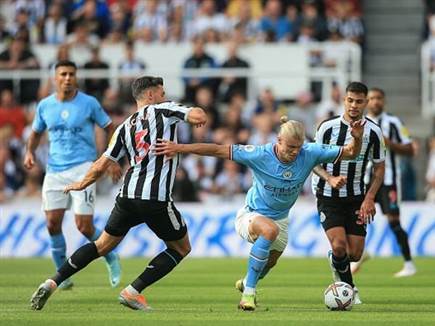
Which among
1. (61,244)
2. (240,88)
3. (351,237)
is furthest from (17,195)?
(351,237)

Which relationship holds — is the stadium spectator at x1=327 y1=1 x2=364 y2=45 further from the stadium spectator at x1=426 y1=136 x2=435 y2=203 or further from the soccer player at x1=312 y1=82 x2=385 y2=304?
the soccer player at x1=312 y1=82 x2=385 y2=304

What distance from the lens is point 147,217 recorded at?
1105 cm

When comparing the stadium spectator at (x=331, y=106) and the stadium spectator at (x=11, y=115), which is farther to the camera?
the stadium spectator at (x=11, y=115)

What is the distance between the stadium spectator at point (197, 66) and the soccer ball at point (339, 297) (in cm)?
1221

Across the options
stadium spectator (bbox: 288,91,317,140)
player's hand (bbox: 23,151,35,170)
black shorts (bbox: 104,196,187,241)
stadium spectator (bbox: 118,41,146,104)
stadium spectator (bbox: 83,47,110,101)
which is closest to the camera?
black shorts (bbox: 104,196,187,241)

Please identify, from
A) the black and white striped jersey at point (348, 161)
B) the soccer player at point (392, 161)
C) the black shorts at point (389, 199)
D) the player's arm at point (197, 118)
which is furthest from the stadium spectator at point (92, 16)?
the player's arm at point (197, 118)

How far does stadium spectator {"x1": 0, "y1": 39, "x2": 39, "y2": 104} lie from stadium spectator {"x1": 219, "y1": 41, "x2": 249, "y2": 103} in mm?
3607

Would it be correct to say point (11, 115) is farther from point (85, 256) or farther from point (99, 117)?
point (85, 256)

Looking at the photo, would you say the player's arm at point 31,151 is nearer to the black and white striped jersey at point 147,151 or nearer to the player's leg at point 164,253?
the black and white striped jersey at point 147,151

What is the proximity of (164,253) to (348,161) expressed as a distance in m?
2.16

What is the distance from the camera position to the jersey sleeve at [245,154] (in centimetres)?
1095

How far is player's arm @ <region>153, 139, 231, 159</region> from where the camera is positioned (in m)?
10.6

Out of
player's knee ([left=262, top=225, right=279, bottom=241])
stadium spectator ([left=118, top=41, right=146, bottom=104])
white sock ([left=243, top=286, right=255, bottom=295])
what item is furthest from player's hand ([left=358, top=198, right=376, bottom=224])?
stadium spectator ([left=118, top=41, right=146, bottom=104])

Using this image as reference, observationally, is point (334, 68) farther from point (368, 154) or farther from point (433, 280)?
point (368, 154)
